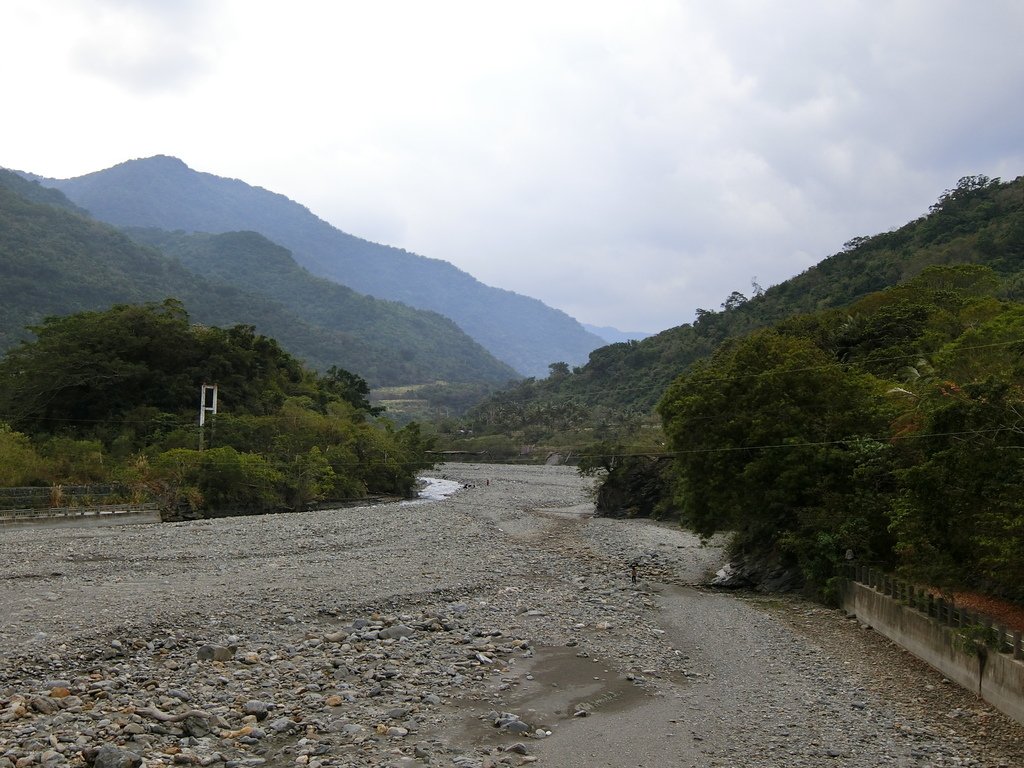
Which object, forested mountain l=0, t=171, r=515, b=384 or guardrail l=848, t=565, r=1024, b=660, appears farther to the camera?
forested mountain l=0, t=171, r=515, b=384


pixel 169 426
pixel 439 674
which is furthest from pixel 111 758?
pixel 169 426

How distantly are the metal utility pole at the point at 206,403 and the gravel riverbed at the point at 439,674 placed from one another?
2559cm

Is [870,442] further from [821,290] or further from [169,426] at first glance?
[821,290]

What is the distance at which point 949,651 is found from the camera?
14.9 metres

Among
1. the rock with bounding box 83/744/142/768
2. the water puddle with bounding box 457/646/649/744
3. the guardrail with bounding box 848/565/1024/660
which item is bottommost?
the water puddle with bounding box 457/646/649/744

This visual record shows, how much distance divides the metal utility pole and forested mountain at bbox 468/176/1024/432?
5370cm

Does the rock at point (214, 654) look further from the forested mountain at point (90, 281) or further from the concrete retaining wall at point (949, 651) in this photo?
the forested mountain at point (90, 281)

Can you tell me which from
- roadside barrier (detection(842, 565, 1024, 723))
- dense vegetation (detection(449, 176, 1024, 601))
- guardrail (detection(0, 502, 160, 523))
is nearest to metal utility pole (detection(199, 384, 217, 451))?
guardrail (detection(0, 502, 160, 523))

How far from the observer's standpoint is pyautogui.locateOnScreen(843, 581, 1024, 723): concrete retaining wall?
502 inches

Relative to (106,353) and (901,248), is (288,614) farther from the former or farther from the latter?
(901,248)

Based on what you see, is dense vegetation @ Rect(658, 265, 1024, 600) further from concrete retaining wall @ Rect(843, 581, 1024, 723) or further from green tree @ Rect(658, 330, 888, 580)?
concrete retaining wall @ Rect(843, 581, 1024, 723)

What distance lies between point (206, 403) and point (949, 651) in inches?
2018

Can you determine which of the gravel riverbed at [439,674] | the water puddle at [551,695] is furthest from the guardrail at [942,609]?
the water puddle at [551,695]

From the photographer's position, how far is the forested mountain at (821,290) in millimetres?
77438
